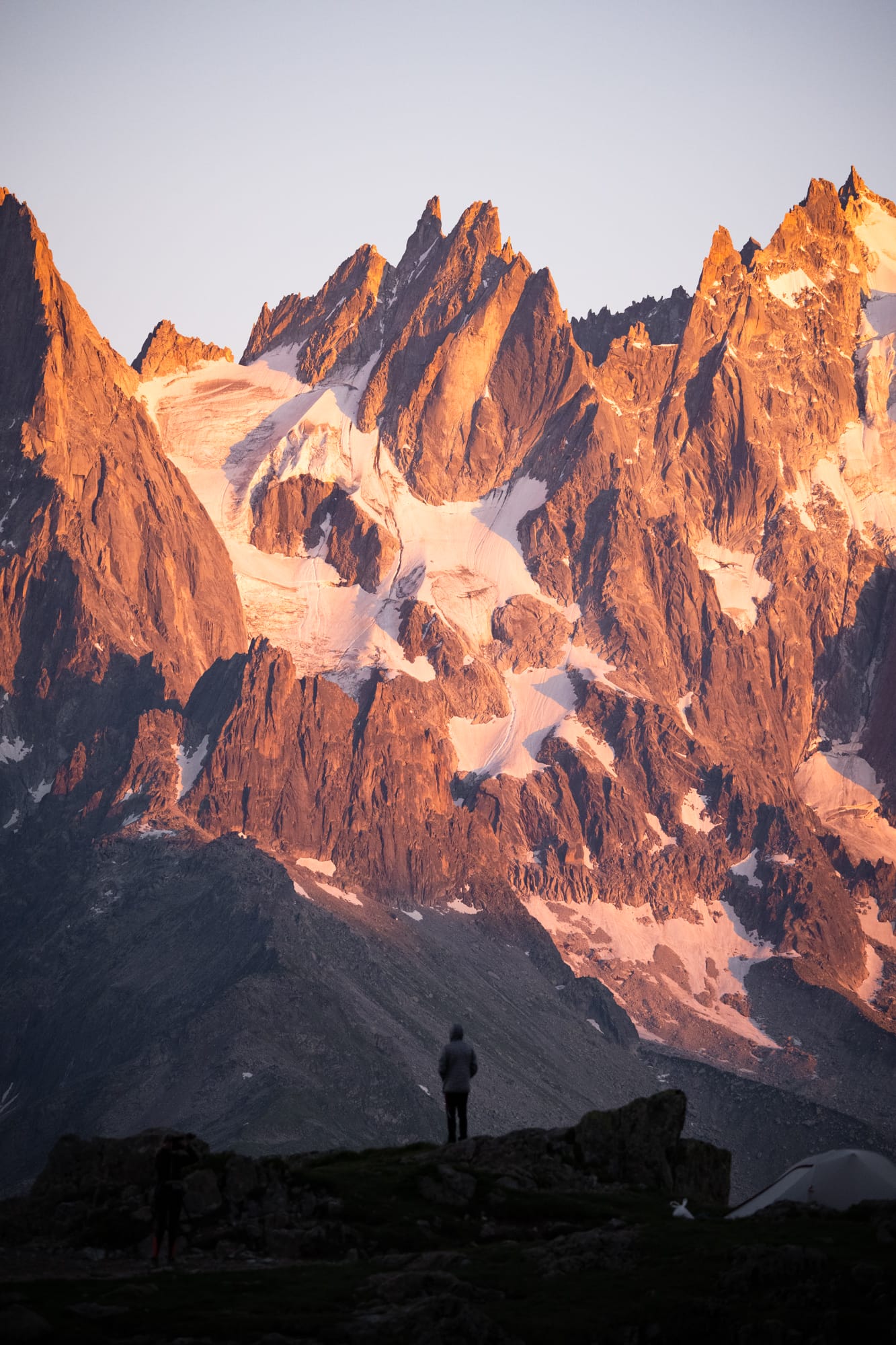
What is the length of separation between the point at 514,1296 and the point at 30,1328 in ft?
48.3

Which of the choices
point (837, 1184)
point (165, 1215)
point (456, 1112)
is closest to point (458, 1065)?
point (456, 1112)

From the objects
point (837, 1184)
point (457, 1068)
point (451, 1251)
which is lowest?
point (451, 1251)

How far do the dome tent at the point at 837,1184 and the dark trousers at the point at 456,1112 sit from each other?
11.8 meters

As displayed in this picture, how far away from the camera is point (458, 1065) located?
2648 inches

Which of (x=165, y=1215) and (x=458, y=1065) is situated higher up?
(x=458, y=1065)

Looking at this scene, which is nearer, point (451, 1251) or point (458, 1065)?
point (451, 1251)

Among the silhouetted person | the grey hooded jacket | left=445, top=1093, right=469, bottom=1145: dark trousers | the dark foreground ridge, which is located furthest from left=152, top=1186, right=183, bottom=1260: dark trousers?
left=445, top=1093, right=469, bottom=1145: dark trousers

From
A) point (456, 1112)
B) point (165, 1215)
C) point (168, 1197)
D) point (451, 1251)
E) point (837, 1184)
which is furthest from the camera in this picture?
point (456, 1112)

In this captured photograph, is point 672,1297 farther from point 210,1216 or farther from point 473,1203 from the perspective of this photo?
point 210,1216

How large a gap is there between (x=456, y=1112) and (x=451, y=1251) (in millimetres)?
15728

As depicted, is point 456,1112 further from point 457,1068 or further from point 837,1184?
point 837,1184

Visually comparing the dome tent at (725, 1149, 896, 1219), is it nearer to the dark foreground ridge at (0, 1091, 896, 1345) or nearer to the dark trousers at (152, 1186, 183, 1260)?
the dark foreground ridge at (0, 1091, 896, 1345)

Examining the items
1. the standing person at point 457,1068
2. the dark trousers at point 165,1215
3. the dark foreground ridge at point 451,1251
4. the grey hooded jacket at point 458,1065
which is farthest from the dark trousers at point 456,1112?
the dark trousers at point 165,1215

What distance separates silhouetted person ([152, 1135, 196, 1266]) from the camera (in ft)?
178
